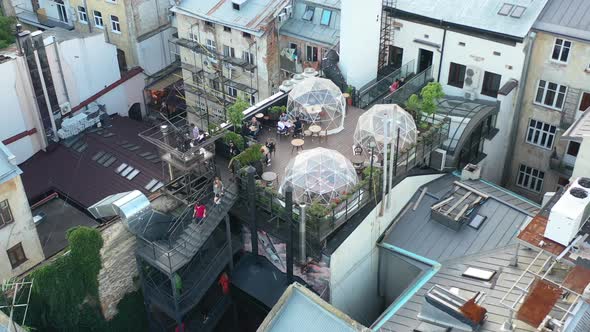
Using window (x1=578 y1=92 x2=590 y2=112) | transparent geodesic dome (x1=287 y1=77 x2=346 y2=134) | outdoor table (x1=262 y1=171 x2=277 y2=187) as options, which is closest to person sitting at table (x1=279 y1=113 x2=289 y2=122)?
transparent geodesic dome (x1=287 y1=77 x2=346 y2=134)

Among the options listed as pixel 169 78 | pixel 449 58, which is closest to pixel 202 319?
pixel 449 58

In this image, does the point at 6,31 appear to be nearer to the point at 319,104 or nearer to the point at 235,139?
the point at 235,139

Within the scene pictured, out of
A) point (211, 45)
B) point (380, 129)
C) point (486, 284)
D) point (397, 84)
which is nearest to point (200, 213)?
point (380, 129)

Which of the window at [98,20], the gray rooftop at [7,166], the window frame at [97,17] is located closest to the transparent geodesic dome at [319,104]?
the gray rooftop at [7,166]

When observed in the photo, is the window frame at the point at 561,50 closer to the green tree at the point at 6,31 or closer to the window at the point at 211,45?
the window at the point at 211,45

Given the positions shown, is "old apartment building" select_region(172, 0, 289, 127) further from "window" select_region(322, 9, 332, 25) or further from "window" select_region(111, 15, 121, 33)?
"window" select_region(111, 15, 121, 33)

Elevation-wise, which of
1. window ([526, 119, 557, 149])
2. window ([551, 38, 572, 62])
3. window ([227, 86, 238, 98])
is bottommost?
window ([227, 86, 238, 98])
